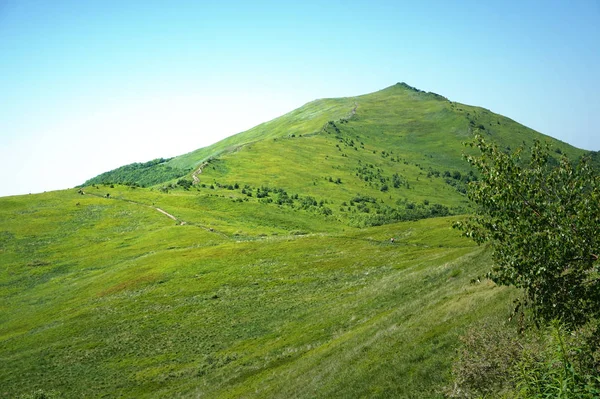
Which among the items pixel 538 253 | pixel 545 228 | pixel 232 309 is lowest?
pixel 232 309

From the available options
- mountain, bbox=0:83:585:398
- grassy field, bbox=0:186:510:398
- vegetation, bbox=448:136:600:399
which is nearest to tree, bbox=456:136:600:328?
vegetation, bbox=448:136:600:399

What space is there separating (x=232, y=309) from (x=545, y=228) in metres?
63.1

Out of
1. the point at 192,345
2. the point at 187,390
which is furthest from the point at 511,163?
the point at 192,345

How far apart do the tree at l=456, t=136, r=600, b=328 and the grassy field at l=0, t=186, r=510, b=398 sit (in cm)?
870

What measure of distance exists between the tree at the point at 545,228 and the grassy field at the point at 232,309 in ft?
28.6

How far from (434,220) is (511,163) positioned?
330 ft

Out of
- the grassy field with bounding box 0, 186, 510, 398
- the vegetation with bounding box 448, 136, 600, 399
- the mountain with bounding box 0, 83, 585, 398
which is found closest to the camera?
the vegetation with bounding box 448, 136, 600, 399

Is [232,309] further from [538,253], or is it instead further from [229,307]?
[538,253]

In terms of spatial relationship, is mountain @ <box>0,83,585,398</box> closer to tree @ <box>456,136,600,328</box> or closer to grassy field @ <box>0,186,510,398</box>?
grassy field @ <box>0,186,510,398</box>

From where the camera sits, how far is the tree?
17.1 metres

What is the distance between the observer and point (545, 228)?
1842 cm

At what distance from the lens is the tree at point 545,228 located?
17.1m

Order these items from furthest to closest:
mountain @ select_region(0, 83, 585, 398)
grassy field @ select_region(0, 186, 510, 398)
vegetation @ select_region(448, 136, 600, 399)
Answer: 1. grassy field @ select_region(0, 186, 510, 398)
2. mountain @ select_region(0, 83, 585, 398)
3. vegetation @ select_region(448, 136, 600, 399)

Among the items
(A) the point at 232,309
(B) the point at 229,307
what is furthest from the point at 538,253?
(B) the point at 229,307
